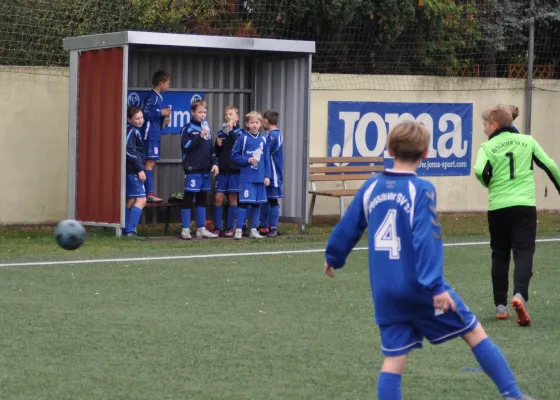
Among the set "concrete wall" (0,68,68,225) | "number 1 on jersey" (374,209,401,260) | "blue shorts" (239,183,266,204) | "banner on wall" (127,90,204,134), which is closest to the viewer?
"number 1 on jersey" (374,209,401,260)

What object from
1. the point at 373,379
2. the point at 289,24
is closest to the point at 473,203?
the point at 289,24

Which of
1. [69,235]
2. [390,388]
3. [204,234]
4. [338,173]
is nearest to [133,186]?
[204,234]

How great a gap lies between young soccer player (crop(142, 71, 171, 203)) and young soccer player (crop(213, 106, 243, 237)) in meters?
0.84

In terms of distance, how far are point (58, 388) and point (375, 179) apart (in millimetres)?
2250

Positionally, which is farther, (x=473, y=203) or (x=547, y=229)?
(x=473, y=203)

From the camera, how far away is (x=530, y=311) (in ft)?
31.5

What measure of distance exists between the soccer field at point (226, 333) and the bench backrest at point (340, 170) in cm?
426

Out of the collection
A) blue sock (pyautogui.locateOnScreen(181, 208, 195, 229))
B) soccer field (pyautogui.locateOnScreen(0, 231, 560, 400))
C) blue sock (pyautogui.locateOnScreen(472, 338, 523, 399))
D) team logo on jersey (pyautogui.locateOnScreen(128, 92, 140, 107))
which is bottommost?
soccer field (pyautogui.locateOnScreen(0, 231, 560, 400))

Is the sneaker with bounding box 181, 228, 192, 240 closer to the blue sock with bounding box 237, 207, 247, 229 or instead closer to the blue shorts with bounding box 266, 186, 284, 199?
the blue sock with bounding box 237, 207, 247, 229

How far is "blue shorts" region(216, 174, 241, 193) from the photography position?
15.5 meters

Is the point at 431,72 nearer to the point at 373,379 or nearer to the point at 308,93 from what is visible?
the point at 308,93

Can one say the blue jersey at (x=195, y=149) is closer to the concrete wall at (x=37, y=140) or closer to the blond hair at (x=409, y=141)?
the concrete wall at (x=37, y=140)

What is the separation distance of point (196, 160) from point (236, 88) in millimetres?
2532

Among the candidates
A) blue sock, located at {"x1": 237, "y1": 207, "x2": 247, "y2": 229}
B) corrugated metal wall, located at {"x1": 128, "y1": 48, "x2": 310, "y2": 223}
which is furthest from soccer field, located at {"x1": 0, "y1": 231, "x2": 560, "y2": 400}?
corrugated metal wall, located at {"x1": 128, "y1": 48, "x2": 310, "y2": 223}
